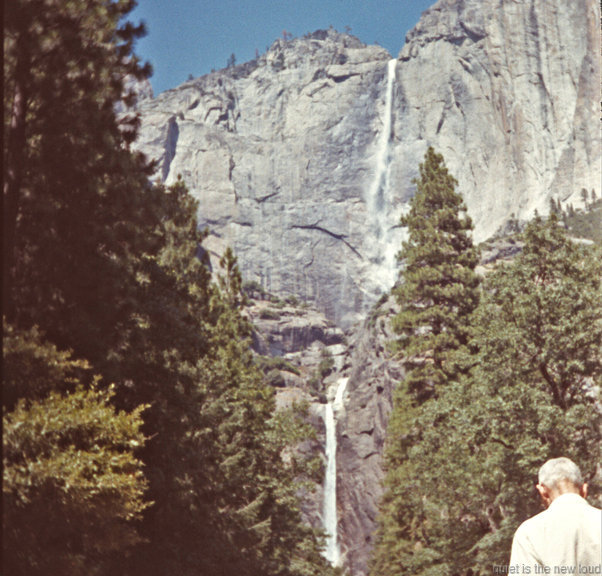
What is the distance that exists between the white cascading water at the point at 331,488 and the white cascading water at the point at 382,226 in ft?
164

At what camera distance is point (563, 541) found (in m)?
4.53

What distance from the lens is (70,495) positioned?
7820 millimetres

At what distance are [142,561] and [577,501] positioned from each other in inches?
409

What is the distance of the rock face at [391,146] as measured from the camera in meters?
132

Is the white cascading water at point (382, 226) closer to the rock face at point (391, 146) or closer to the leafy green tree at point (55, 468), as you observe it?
the rock face at point (391, 146)

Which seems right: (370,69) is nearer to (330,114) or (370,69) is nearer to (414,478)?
(330,114)

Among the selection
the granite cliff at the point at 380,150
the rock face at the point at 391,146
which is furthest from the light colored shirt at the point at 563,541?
the rock face at the point at 391,146

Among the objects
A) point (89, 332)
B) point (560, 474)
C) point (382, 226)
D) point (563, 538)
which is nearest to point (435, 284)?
point (89, 332)

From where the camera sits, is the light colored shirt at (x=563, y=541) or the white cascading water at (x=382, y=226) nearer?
the light colored shirt at (x=563, y=541)

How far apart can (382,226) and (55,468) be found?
424 feet

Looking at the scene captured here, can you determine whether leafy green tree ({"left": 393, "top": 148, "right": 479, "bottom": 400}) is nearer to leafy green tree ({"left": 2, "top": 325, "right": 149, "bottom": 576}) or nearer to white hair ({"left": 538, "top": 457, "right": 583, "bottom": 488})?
leafy green tree ({"left": 2, "top": 325, "right": 149, "bottom": 576})

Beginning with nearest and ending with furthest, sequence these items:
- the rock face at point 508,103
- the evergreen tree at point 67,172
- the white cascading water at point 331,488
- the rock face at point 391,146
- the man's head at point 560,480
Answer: the man's head at point 560,480
the evergreen tree at point 67,172
the white cascading water at point 331,488
the rock face at point 508,103
the rock face at point 391,146

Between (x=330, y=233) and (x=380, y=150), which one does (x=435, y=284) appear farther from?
(x=380, y=150)

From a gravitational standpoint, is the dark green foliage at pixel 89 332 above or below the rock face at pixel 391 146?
below
